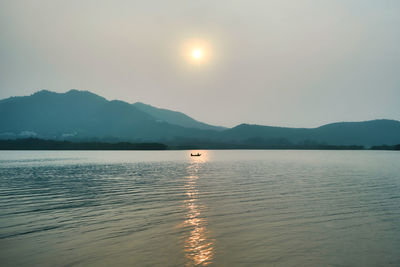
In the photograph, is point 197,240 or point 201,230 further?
point 201,230

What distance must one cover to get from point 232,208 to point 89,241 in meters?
15.2

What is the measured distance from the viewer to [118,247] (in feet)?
62.3

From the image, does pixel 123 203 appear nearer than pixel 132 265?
No

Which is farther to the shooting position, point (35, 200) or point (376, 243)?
point (35, 200)

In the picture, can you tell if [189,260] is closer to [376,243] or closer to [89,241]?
[89,241]

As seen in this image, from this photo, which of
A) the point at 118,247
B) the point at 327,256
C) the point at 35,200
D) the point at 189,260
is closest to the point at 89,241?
the point at 118,247

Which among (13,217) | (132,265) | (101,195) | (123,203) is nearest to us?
(132,265)

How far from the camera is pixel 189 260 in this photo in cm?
1677

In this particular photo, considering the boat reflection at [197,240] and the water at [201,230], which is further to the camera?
the water at [201,230]

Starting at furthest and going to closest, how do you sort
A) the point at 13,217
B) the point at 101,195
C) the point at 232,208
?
the point at 101,195, the point at 232,208, the point at 13,217

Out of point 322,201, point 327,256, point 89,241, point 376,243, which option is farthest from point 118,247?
point 322,201

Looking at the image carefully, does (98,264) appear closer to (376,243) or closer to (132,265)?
(132,265)

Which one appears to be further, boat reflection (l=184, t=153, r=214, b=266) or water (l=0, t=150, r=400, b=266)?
water (l=0, t=150, r=400, b=266)

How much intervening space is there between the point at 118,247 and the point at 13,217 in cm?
1421
